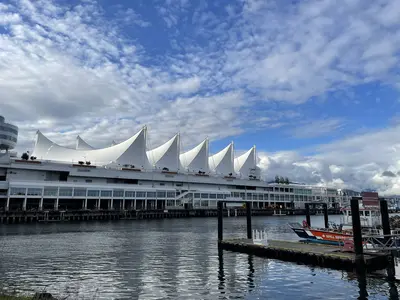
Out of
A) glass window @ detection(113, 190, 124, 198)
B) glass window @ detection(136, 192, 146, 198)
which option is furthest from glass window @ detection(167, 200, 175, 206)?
glass window @ detection(113, 190, 124, 198)

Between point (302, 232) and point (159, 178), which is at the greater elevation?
point (159, 178)

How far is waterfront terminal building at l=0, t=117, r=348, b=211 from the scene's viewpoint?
6537 centimetres

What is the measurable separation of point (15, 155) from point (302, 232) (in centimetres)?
6726

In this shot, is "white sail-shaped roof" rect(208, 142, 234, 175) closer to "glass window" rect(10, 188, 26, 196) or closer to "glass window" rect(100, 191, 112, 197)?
"glass window" rect(100, 191, 112, 197)

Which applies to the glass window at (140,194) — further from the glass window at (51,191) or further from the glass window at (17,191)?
the glass window at (17,191)

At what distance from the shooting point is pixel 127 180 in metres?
82.2

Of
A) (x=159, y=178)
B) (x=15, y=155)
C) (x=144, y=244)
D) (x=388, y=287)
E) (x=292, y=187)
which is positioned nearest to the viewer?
(x=388, y=287)

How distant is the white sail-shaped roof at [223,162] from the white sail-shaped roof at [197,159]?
341 inches

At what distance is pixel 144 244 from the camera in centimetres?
2872

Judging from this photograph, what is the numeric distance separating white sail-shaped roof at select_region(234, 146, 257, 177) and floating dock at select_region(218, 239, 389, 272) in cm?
9884

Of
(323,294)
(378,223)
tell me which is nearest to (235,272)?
(323,294)

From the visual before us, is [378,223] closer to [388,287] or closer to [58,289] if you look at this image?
[388,287]

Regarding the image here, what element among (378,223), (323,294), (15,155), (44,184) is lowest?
(323,294)

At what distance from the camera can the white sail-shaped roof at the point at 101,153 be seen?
85.8 meters
